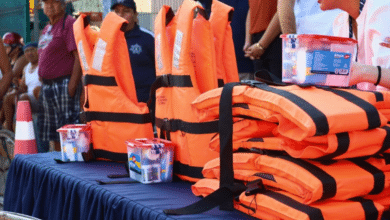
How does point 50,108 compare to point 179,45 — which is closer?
point 179,45

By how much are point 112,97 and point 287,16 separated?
1110 millimetres

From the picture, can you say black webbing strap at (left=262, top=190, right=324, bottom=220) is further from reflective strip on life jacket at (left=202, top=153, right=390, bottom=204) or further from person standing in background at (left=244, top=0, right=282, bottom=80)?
person standing in background at (left=244, top=0, right=282, bottom=80)

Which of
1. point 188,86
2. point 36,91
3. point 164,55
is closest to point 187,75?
point 188,86

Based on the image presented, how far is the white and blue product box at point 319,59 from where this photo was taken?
125 cm

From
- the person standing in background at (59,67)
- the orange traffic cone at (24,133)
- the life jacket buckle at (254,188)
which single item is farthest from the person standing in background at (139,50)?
the life jacket buckle at (254,188)

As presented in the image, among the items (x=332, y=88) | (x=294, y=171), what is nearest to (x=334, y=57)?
(x=332, y=88)

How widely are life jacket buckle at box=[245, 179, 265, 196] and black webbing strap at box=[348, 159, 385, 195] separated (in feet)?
0.79

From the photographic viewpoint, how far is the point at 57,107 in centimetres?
405

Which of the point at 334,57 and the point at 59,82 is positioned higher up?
the point at 334,57

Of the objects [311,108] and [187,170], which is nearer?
[311,108]

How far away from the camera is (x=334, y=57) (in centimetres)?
126

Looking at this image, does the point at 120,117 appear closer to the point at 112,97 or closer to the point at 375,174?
the point at 112,97

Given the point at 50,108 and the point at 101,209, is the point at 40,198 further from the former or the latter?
the point at 50,108

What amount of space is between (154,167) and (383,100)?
78 cm
